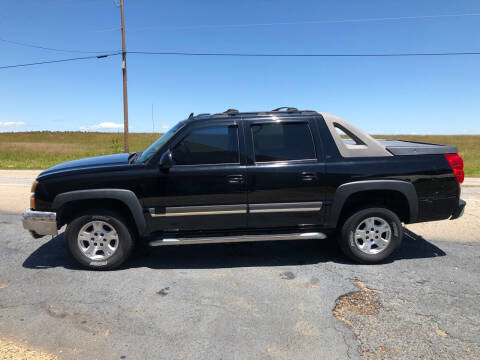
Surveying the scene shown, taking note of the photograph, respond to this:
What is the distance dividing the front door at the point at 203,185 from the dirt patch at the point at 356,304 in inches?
54.3

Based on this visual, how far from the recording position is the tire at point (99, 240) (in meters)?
4.01

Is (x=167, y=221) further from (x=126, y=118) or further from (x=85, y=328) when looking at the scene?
(x=126, y=118)

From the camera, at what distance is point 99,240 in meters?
4.08

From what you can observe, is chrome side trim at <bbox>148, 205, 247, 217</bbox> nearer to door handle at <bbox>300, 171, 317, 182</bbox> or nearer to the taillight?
door handle at <bbox>300, 171, 317, 182</bbox>

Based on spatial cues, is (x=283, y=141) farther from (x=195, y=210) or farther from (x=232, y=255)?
(x=232, y=255)

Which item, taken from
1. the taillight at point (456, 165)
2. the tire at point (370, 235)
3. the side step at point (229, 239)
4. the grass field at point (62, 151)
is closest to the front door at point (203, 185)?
the side step at point (229, 239)

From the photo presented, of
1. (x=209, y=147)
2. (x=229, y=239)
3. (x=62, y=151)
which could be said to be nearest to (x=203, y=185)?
(x=209, y=147)

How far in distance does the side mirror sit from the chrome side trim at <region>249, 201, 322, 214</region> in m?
1.02

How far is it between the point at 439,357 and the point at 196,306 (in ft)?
6.55

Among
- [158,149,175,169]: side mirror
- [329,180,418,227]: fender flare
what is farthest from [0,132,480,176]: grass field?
[158,149,175,169]: side mirror

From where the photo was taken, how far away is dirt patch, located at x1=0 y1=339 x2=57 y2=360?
2.49 meters

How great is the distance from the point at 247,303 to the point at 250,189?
1.27m

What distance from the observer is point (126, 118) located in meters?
19.9

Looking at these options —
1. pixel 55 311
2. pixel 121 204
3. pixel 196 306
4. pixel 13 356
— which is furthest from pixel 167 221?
pixel 13 356
